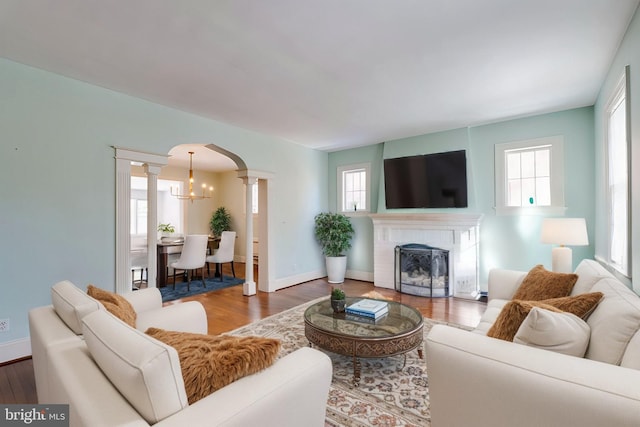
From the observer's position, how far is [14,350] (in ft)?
8.59

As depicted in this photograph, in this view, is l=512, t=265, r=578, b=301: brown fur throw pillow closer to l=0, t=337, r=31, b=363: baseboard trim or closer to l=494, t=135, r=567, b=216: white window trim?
l=494, t=135, r=567, b=216: white window trim

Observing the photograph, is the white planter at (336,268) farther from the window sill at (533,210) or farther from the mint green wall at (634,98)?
the mint green wall at (634,98)

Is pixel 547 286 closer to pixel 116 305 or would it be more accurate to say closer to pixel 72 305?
pixel 116 305

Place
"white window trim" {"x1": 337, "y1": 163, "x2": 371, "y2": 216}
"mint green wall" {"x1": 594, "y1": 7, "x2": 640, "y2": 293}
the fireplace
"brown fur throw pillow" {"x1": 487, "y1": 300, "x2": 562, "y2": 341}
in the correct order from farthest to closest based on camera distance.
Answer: "white window trim" {"x1": 337, "y1": 163, "x2": 371, "y2": 216}, the fireplace, "mint green wall" {"x1": 594, "y1": 7, "x2": 640, "y2": 293}, "brown fur throw pillow" {"x1": 487, "y1": 300, "x2": 562, "y2": 341}

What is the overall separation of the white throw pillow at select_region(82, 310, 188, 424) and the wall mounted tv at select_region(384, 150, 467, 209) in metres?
4.64

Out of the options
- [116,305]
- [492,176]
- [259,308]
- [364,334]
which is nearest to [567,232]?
[492,176]

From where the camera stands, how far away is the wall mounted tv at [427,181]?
4637 mm

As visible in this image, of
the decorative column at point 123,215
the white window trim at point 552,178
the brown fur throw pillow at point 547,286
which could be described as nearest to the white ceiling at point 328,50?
the white window trim at point 552,178

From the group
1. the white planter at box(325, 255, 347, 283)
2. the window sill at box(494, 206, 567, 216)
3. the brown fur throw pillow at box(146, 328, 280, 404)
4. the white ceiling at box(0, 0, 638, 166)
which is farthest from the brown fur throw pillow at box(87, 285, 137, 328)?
the window sill at box(494, 206, 567, 216)

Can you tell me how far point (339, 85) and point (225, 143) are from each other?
6.74 ft

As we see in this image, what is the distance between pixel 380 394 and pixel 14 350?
127 inches

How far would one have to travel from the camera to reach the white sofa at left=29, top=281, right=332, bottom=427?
0.86 metres

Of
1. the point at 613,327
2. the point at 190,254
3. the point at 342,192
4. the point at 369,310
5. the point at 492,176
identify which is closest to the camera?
the point at 613,327

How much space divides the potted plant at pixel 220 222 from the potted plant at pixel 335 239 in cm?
357
